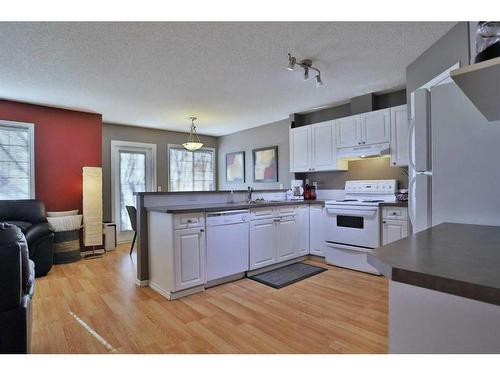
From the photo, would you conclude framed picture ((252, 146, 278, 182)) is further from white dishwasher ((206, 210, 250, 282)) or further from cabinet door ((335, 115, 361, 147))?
white dishwasher ((206, 210, 250, 282))

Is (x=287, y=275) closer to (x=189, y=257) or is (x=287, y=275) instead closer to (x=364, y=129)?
(x=189, y=257)

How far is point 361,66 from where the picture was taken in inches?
118

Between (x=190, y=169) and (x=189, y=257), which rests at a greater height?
(x=190, y=169)

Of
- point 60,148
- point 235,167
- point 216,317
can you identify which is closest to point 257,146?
point 235,167

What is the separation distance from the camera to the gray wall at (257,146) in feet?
17.7

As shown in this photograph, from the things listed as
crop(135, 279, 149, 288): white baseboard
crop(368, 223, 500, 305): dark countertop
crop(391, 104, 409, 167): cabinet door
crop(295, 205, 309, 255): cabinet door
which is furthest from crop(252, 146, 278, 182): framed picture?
crop(368, 223, 500, 305): dark countertop

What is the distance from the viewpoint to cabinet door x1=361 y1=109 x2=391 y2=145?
359 cm

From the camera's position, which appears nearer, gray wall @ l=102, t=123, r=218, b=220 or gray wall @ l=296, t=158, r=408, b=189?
gray wall @ l=296, t=158, r=408, b=189

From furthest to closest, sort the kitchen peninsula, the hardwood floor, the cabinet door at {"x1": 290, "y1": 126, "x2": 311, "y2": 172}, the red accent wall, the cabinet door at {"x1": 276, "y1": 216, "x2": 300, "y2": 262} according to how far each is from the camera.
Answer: the cabinet door at {"x1": 290, "y1": 126, "x2": 311, "y2": 172} → the red accent wall → the cabinet door at {"x1": 276, "y1": 216, "x2": 300, "y2": 262} → the kitchen peninsula → the hardwood floor

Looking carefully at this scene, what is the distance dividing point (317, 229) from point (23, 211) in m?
4.18

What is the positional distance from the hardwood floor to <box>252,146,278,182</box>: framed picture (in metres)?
2.70

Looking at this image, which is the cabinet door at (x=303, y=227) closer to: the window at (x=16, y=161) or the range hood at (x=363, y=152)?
the range hood at (x=363, y=152)

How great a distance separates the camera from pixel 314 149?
4.46 m

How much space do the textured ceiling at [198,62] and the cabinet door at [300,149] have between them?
46 cm
